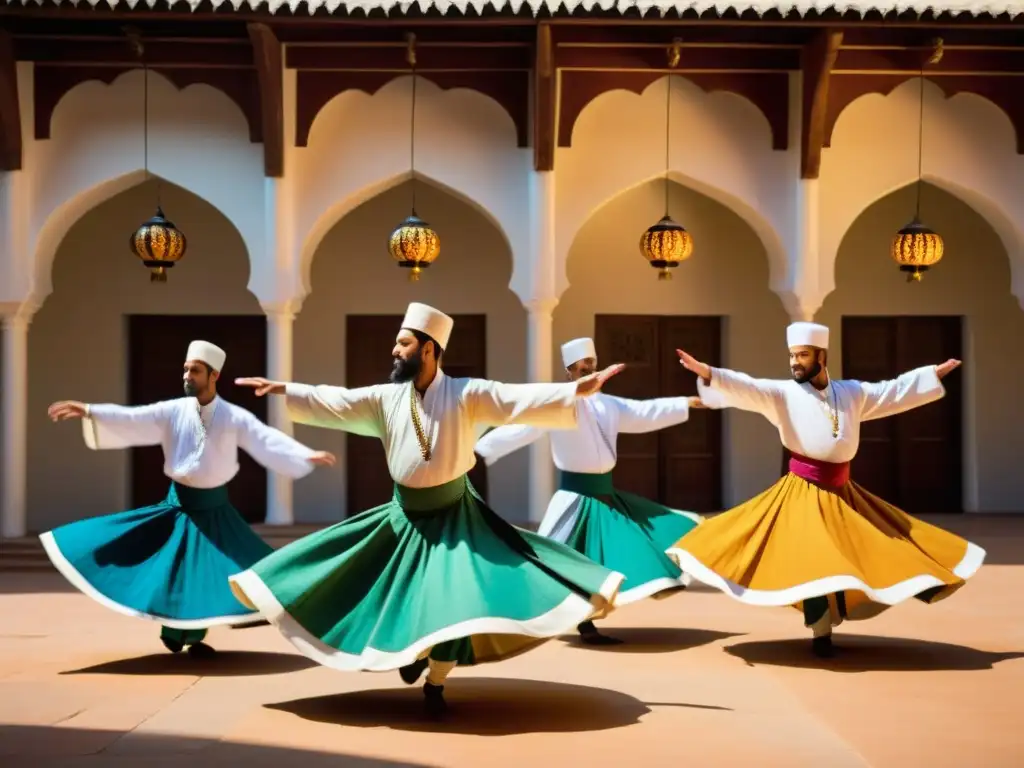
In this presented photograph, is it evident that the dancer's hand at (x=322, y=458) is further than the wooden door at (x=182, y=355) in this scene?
No

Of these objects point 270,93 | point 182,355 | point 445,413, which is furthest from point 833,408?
point 182,355

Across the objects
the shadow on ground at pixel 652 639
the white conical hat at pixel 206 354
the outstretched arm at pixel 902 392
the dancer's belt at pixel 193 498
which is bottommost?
the shadow on ground at pixel 652 639

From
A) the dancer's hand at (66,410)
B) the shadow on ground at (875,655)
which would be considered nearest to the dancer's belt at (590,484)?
the shadow on ground at (875,655)

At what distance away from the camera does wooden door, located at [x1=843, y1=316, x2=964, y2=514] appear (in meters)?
13.7

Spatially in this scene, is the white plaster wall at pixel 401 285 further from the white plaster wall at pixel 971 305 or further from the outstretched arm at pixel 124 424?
the outstretched arm at pixel 124 424

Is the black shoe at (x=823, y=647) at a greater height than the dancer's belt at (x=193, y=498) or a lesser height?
lesser

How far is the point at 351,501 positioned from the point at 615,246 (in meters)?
3.61

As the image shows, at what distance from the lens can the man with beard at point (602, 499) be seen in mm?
7227

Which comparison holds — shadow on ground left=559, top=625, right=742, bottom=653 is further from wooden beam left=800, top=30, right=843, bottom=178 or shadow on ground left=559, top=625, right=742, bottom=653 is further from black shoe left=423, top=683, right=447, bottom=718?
wooden beam left=800, top=30, right=843, bottom=178

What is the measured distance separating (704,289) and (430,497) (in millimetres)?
8498

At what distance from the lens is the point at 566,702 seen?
560 centimetres

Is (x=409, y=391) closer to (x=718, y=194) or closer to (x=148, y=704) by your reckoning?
(x=148, y=704)

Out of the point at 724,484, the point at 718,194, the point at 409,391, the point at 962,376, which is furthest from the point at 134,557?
the point at 962,376

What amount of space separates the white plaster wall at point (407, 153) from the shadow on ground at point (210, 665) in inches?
214
